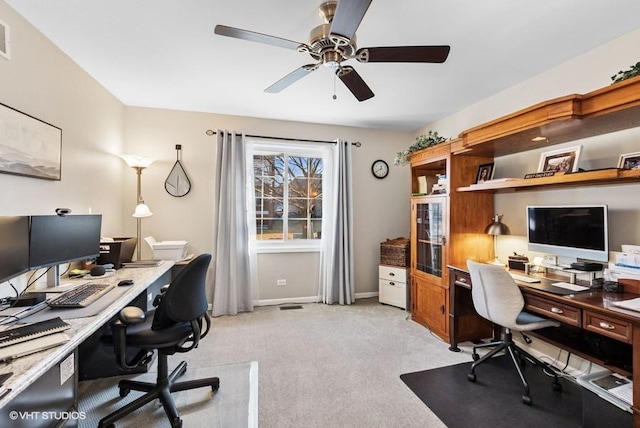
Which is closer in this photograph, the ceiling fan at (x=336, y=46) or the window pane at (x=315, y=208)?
the ceiling fan at (x=336, y=46)

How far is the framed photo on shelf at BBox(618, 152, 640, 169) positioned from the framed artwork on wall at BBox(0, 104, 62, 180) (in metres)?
3.91

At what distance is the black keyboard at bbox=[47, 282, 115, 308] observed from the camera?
1.60 meters

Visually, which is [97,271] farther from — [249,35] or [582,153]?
[582,153]

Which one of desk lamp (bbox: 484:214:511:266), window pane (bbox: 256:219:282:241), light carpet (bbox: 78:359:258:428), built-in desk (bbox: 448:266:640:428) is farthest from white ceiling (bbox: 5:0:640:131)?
light carpet (bbox: 78:359:258:428)

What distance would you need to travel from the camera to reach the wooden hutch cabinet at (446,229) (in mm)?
2938

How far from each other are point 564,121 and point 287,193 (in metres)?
3.10

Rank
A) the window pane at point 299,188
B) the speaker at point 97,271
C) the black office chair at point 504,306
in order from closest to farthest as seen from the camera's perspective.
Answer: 1. the black office chair at point 504,306
2. the speaker at point 97,271
3. the window pane at point 299,188

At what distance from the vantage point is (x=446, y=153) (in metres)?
2.99

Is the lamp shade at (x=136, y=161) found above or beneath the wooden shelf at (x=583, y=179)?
above

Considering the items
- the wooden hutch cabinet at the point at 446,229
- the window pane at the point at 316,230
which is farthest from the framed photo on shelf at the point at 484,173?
the window pane at the point at 316,230

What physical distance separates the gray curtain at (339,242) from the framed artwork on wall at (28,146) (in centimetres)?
290

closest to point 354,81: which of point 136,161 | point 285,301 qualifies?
point 136,161

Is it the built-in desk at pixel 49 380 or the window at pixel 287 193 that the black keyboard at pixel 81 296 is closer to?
the built-in desk at pixel 49 380

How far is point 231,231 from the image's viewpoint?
3674mm
